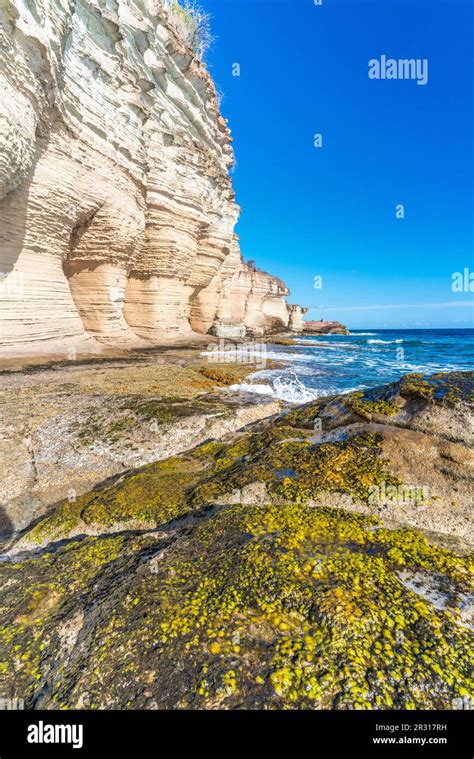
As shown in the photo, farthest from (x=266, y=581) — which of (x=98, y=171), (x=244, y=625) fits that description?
(x=98, y=171)

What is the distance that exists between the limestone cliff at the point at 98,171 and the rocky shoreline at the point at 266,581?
1369cm

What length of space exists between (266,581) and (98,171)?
20.0 m

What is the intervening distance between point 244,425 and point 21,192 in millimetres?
14493

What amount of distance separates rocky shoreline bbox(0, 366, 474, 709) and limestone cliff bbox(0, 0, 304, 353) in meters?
13.7

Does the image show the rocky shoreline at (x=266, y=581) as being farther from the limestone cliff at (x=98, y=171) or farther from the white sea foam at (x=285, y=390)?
the limestone cliff at (x=98, y=171)

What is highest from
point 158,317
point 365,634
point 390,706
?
point 158,317

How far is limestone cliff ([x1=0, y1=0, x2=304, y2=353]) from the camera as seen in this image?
1155cm

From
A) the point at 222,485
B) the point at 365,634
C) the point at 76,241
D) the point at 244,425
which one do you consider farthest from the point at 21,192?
the point at 365,634

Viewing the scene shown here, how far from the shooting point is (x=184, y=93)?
2164 cm

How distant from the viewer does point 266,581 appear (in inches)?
99.4

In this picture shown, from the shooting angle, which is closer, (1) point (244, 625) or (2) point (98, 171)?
(1) point (244, 625)

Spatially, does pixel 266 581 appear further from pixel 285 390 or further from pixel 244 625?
pixel 285 390
